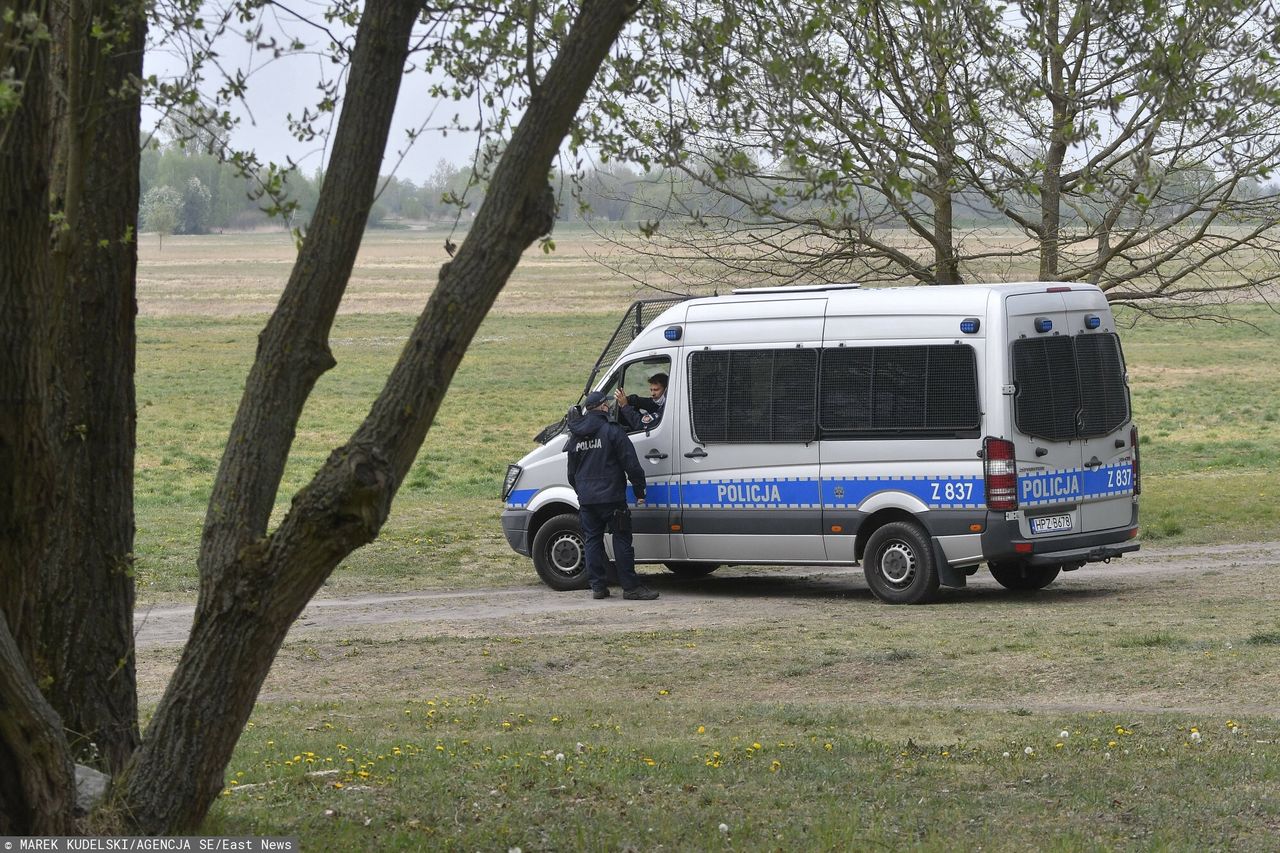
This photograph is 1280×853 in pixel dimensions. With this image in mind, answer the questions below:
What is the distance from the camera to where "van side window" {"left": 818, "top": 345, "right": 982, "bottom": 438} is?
1283cm

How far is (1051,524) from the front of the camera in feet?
42.5

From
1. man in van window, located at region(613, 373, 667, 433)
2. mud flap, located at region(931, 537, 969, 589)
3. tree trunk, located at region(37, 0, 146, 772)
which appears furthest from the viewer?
man in van window, located at region(613, 373, 667, 433)

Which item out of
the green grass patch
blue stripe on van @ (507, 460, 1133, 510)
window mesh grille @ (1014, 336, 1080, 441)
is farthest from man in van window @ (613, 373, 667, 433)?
the green grass patch

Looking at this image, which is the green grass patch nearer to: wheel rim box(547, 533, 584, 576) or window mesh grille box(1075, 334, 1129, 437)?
window mesh grille box(1075, 334, 1129, 437)

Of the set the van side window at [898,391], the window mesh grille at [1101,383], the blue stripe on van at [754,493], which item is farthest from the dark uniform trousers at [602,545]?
the window mesh grille at [1101,383]

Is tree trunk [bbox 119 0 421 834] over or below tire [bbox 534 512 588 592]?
Result: over

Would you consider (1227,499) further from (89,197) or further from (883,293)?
(89,197)

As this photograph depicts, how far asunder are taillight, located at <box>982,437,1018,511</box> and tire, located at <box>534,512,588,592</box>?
399 cm

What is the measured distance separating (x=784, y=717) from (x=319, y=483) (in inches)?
176

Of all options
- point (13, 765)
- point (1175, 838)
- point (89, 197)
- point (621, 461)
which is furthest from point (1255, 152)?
point (13, 765)

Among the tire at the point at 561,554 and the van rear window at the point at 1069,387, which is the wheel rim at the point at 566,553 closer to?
the tire at the point at 561,554

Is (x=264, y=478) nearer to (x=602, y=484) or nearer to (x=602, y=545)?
(x=602, y=484)

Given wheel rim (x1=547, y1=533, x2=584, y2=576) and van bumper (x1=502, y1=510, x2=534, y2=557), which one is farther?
van bumper (x1=502, y1=510, x2=534, y2=557)

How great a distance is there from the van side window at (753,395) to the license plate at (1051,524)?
6.45ft
